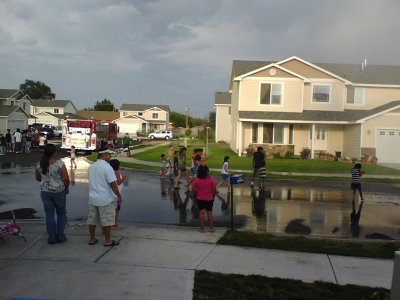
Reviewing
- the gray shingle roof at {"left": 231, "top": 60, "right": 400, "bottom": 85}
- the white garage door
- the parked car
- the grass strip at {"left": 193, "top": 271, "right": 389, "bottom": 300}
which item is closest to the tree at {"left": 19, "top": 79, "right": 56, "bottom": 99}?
the parked car

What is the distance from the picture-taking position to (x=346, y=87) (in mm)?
33031

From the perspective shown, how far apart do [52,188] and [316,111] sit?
2655 centimetres

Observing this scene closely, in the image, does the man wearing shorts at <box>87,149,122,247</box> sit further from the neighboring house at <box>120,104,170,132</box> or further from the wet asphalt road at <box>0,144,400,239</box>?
the neighboring house at <box>120,104,170,132</box>

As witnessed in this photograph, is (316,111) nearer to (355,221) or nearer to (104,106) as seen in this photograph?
(355,221)

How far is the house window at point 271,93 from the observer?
103ft

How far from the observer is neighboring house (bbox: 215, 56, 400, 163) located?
30.1 meters

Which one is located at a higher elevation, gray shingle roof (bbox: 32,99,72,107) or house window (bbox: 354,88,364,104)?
gray shingle roof (bbox: 32,99,72,107)

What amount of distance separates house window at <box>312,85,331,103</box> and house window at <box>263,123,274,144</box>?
3693mm

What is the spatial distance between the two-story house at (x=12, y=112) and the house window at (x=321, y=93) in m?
38.9

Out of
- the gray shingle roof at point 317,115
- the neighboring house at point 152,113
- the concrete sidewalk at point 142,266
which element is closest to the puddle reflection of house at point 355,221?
the concrete sidewalk at point 142,266

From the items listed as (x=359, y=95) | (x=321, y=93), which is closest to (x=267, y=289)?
(x=321, y=93)

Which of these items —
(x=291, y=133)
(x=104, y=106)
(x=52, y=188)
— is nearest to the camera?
(x=52, y=188)

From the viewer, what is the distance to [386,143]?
98.9ft

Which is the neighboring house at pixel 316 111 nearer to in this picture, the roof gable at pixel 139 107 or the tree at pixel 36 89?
the roof gable at pixel 139 107
